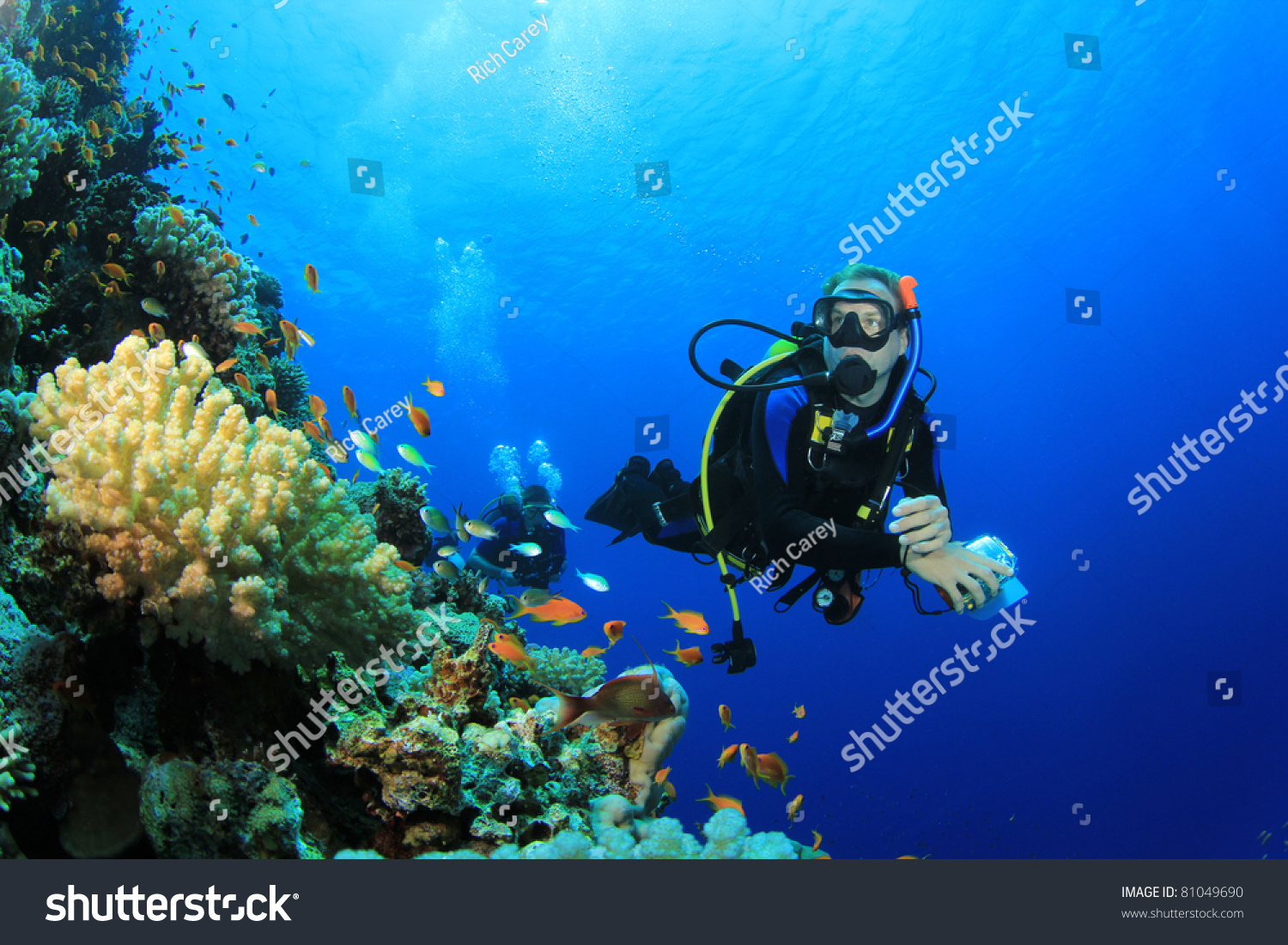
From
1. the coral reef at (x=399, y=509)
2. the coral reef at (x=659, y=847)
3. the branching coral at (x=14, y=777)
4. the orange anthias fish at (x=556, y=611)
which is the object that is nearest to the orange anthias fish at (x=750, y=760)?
the orange anthias fish at (x=556, y=611)

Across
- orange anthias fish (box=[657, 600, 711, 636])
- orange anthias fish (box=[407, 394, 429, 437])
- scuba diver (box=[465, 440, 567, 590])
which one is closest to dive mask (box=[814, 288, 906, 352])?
orange anthias fish (box=[657, 600, 711, 636])

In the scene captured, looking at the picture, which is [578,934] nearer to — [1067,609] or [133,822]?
[133,822]

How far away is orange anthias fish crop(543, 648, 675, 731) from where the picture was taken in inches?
120

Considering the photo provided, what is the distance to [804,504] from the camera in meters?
3.22

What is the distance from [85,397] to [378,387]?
5399cm

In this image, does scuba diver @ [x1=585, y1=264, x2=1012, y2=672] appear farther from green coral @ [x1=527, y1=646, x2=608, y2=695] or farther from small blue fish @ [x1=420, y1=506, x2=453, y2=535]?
small blue fish @ [x1=420, y1=506, x2=453, y2=535]

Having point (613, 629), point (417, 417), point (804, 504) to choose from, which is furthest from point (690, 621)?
point (417, 417)

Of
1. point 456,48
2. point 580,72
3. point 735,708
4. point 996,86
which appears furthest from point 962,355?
point 735,708

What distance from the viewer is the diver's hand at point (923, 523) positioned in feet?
8.26

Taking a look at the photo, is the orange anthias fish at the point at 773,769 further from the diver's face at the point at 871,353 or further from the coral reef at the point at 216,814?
the coral reef at the point at 216,814

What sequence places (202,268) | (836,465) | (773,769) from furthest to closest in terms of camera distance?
(202,268) → (773,769) → (836,465)

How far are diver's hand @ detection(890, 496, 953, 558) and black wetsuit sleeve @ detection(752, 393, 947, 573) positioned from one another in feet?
0.33

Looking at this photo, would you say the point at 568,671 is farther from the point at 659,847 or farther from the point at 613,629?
the point at 659,847

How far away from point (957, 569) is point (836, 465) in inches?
41.7
